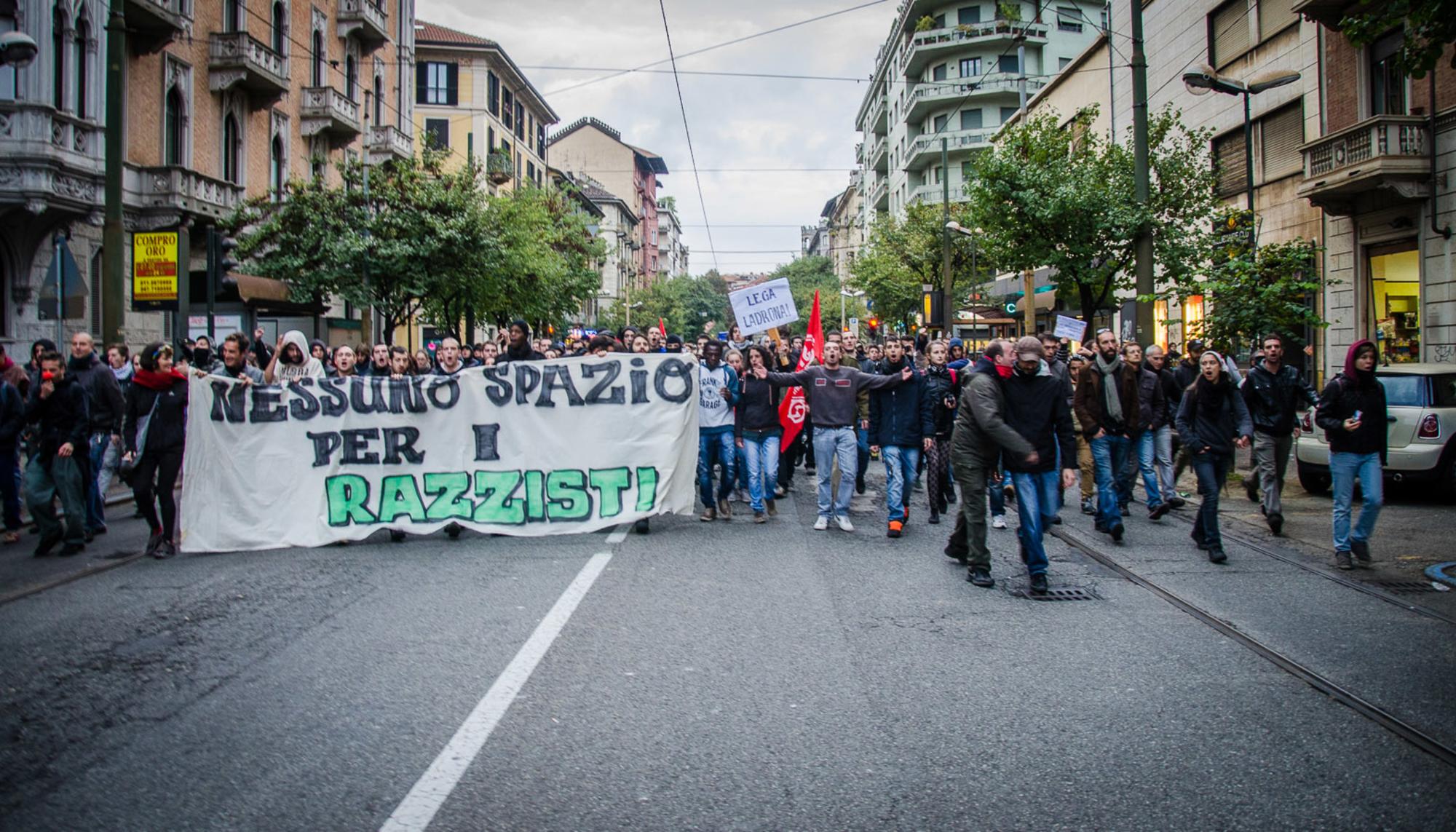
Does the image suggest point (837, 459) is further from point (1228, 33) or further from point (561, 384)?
point (1228, 33)

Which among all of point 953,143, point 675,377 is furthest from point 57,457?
point 953,143

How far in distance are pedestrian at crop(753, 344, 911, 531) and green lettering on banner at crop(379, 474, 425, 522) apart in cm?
332

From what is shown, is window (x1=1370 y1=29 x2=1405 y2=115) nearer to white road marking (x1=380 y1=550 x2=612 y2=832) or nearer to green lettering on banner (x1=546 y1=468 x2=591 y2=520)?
green lettering on banner (x1=546 y1=468 x2=591 y2=520)

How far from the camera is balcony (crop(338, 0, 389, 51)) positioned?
104ft

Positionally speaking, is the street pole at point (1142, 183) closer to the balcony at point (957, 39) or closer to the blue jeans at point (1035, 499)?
the blue jeans at point (1035, 499)

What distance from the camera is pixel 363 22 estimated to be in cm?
3216

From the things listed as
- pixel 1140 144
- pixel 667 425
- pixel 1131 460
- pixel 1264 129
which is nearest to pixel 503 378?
pixel 667 425

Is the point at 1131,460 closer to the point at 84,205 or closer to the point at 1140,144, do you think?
the point at 1140,144

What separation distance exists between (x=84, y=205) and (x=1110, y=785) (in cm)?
2137

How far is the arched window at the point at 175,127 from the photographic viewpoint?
23.7 meters

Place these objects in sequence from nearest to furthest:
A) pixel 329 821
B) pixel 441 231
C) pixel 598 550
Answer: pixel 329 821 < pixel 598 550 < pixel 441 231

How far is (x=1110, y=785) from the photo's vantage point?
3736mm

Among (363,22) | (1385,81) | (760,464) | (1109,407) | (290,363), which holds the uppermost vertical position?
(363,22)

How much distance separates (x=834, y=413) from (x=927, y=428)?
947 millimetres
